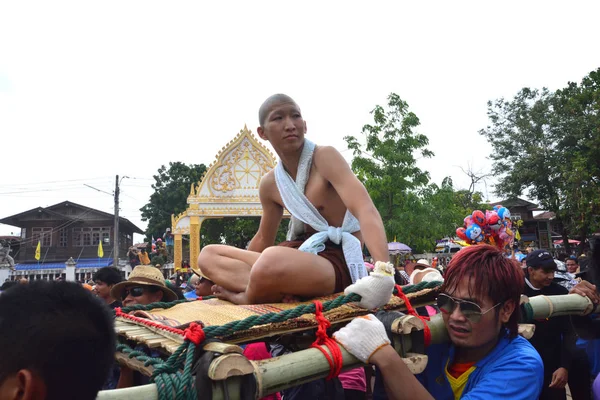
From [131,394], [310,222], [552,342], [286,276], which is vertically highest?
[310,222]

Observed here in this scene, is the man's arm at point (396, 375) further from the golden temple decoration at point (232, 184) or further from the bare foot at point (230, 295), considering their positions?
the golden temple decoration at point (232, 184)

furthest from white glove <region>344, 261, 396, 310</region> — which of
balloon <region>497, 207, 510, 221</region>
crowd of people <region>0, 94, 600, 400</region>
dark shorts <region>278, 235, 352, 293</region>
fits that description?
balloon <region>497, 207, 510, 221</region>

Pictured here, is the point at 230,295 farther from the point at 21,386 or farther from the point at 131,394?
the point at 21,386

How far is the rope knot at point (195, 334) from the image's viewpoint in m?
1.28

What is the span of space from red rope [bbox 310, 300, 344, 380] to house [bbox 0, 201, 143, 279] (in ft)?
88.4

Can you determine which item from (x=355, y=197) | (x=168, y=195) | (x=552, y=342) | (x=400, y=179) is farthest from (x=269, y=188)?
(x=168, y=195)

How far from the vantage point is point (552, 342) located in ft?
12.5

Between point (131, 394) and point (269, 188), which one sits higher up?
point (269, 188)

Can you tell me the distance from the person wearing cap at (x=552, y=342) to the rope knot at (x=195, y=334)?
3.14 meters

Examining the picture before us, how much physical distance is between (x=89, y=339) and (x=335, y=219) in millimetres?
1672

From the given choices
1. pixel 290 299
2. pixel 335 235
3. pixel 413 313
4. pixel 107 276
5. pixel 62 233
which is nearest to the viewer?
pixel 413 313

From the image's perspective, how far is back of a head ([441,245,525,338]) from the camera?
1744 millimetres

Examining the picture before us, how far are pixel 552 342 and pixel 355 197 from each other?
2794 mm

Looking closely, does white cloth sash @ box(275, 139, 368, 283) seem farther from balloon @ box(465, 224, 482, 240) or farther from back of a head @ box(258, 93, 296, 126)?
balloon @ box(465, 224, 482, 240)
